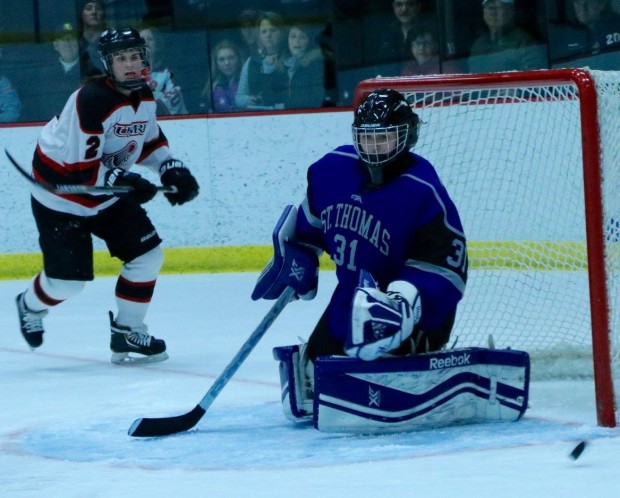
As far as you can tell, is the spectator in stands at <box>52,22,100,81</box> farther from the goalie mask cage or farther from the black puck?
the black puck

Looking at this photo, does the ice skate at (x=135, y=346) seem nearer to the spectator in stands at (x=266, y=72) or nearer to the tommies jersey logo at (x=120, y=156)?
the tommies jersey logo at (x=120, y=156)

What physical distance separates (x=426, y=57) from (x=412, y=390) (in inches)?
142

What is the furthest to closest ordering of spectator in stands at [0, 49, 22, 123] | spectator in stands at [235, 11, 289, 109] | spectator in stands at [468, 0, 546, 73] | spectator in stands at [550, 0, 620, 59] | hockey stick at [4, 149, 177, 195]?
spectator in stands at [0, 49, 22, 123] < spectator in stands at [235, 11, 289, 109] < spectator in stands at [468, 0, 546, 73] < spectator in stands at [550, 0, 620, 59] < hockey stick at [4, 149, 177, 195]

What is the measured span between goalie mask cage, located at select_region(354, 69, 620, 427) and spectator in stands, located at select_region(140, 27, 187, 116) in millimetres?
2059

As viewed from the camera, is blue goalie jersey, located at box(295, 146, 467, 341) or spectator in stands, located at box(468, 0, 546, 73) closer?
blue goalie jersey, located at box(295, 146, 467, 341)

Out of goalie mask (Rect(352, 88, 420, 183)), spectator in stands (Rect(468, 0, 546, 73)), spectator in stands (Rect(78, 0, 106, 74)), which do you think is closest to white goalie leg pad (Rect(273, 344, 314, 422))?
goalie mask (Rect(352, 88, 420, 183))

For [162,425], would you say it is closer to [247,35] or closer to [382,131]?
[382,131]

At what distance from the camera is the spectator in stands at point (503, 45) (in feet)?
19.2

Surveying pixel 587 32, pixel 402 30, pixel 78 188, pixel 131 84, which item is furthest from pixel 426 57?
pixel 78 188

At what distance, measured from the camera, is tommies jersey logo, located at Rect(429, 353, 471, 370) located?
2.61 meters

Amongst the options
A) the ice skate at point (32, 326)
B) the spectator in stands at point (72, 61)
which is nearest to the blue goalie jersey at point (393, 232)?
Result: the ice skate at point (32, 326)

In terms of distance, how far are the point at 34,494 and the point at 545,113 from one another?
2.54 m

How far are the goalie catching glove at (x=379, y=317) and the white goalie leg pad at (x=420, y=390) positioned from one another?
60 mm

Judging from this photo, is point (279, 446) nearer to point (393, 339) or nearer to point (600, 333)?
point (393, 339)
